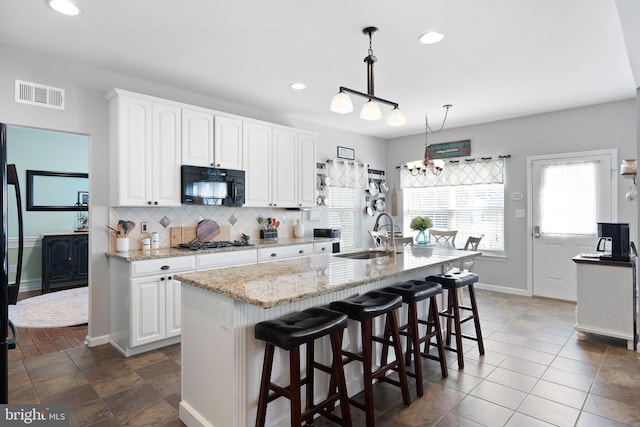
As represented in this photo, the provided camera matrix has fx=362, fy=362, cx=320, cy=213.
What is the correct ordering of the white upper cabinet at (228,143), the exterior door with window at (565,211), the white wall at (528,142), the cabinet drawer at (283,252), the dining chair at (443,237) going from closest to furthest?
1. the white upper cabinet at (228,143)
2. the cabinet drawer at (283,252)
3. the white wall at (528,142)
4. the exterior door with window at (565,211)
5. the dining chair at (443,237)

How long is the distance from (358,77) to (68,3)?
2.41 metres

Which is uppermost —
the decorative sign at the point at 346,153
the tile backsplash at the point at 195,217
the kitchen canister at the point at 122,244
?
the decorative sign at the point at 346,153

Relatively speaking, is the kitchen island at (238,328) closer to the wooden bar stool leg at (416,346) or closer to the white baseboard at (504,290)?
→ the wooden bar stool leg at (416,346)

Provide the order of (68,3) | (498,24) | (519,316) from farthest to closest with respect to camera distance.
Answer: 1. (519,316)
2. (498,24)
3. (68,3)

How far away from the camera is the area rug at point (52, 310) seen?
4051mm

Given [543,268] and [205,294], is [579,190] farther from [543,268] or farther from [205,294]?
[205,294]

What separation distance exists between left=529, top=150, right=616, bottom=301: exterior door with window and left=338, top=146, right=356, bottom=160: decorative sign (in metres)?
2.66

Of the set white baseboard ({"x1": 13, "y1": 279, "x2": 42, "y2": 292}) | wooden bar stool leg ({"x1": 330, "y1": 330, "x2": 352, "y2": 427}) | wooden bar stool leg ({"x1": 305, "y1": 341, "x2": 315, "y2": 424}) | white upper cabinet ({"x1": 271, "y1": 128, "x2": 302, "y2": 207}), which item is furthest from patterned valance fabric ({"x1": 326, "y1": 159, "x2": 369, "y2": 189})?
white baseboard ({"x1": 13, "y1": 279, "x2": 42, "y2": 292})

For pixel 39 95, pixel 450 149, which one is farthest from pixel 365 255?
pixel 450 149

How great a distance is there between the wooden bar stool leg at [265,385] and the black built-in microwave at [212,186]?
2.34 metres

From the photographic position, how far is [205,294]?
6.66ft

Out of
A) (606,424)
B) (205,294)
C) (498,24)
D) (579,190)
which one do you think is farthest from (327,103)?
(606,424)

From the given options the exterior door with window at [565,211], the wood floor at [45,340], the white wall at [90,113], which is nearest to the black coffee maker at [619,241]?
the exterior door with window at [565,211]

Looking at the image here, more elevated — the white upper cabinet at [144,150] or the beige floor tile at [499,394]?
the white upper cabinet at [144,150]
